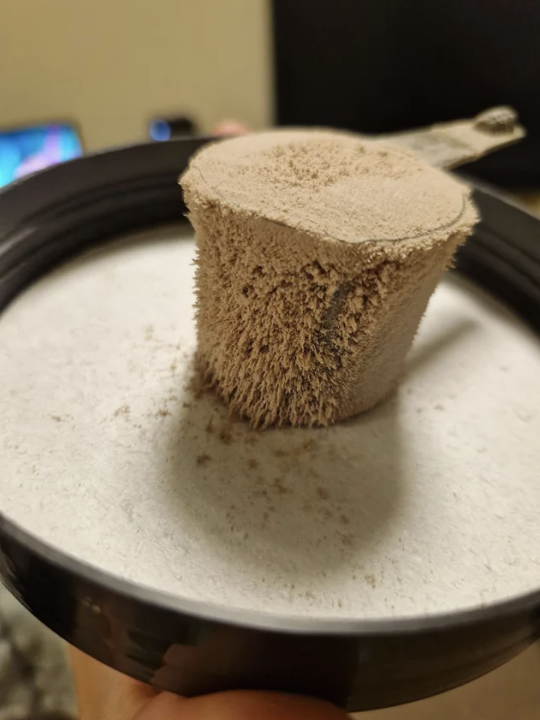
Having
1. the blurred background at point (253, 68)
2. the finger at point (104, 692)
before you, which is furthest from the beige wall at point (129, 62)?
the finger at point (104, 692)

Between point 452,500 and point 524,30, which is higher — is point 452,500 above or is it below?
below

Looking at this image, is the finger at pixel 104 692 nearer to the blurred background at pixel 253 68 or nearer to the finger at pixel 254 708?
the finger at pixel 254 708

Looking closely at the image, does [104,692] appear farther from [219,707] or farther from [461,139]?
[461,139]

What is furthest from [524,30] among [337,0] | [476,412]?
[476,412]

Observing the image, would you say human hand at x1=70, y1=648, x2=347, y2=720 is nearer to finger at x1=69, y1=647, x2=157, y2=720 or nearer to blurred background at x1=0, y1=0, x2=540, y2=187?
finger at x1=69, y1=647, x2=157, y2=720

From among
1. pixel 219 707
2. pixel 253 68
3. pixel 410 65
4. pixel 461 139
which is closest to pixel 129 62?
pixel 253 68

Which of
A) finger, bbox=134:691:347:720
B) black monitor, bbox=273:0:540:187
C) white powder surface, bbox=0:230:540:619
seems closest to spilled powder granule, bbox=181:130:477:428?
white powder surface, bbox=0:230:540:619

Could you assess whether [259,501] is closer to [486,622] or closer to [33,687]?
[486,622]
